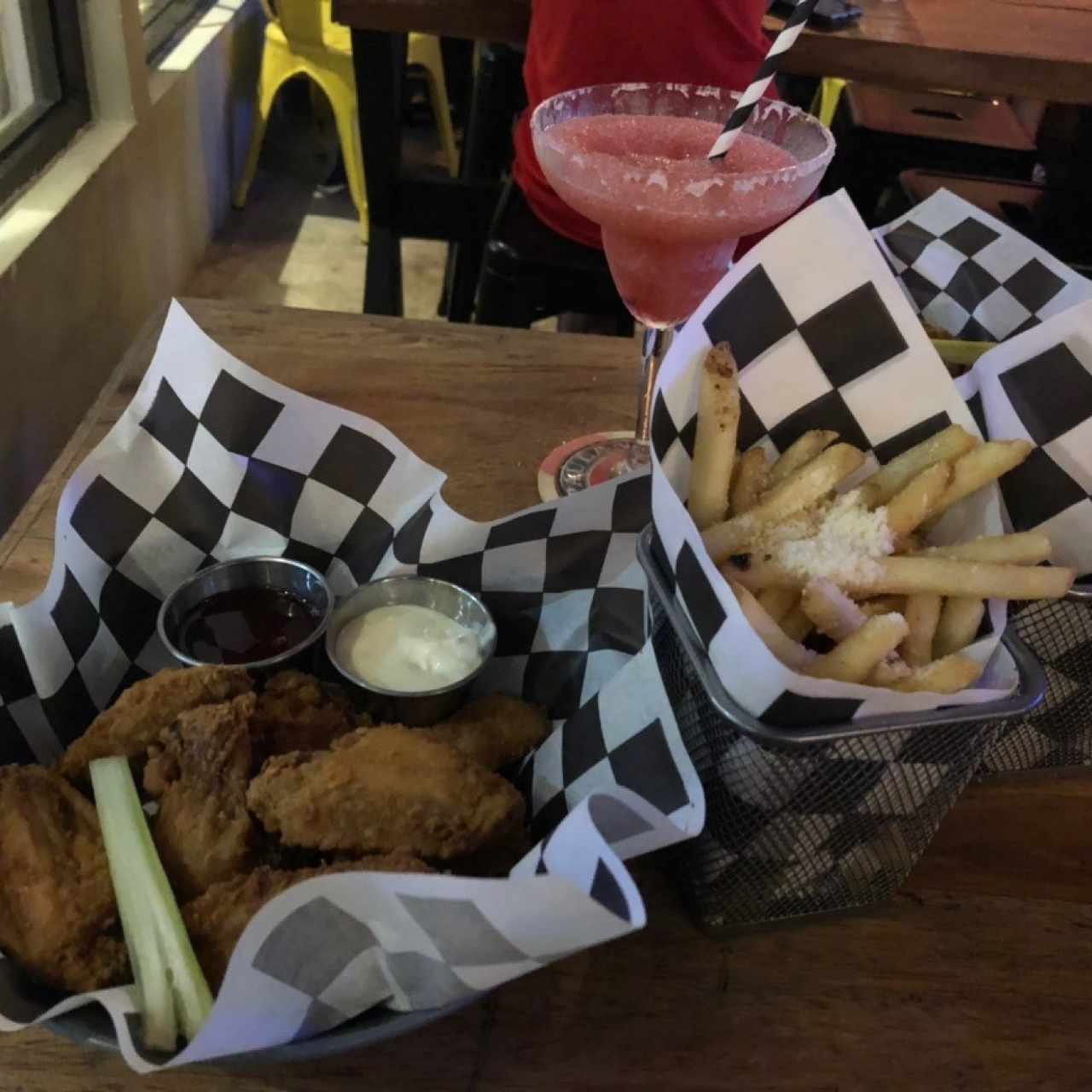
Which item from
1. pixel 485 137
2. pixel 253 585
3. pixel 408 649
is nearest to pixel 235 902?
pixel 408 649

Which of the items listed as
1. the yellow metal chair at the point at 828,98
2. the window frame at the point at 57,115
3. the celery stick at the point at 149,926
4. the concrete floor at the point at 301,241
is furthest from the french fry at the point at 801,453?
the yellow metal chair at the point at 828,98

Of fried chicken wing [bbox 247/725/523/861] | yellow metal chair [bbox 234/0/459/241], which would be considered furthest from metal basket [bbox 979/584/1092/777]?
yellow metal chair [bbox 234/0/459/241]

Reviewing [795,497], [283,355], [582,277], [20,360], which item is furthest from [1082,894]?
[20,360]

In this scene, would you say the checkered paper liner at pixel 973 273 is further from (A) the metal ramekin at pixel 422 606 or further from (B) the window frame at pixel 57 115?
(B) the window frame at pixel 57 115

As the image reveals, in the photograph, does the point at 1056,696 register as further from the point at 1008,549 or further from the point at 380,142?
the point at 380,142

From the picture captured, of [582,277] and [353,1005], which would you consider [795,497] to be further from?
[582,277]
